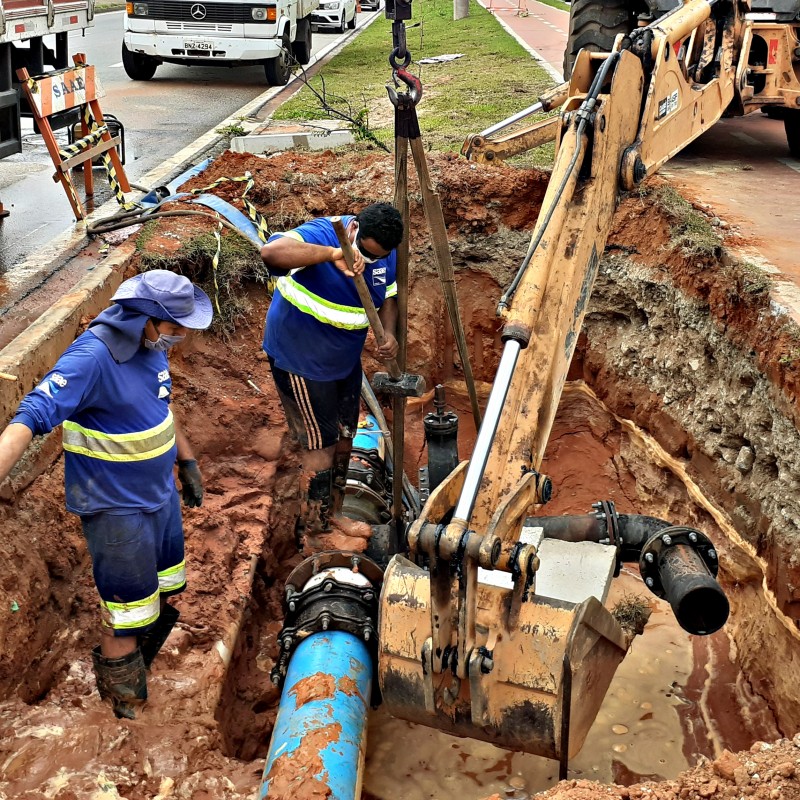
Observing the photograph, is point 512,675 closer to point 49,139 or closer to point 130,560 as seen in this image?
point 130,560

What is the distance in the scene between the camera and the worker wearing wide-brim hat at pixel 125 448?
13.6 feet

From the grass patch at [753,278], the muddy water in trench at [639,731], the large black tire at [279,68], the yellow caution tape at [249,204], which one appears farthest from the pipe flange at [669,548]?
the large black tire at [279,68]

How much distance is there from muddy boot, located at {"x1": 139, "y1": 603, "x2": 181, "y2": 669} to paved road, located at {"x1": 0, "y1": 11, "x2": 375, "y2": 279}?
158 inches

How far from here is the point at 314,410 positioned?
583 cm

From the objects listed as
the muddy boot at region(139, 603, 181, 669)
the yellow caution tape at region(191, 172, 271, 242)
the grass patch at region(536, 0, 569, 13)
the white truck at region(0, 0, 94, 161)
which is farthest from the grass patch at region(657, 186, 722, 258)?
the grass patch at region(536, 0, 569, 13)

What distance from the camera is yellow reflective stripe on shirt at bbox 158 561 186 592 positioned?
4809 mm

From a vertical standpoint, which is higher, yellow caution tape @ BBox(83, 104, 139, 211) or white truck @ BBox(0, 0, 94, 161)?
white truck @ BBox(0, 0, 94, 161)

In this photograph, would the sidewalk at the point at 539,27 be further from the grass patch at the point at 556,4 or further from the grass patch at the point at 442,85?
the grass patch at the point at 442,85

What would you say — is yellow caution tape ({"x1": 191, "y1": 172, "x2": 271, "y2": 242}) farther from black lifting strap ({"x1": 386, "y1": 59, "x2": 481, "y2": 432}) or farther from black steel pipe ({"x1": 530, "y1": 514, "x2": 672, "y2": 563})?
black steel pipe ({"x1": 530, "y1": 514, "x2": 672, "y2": 563})

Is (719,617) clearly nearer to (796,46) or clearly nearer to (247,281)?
(247,281)

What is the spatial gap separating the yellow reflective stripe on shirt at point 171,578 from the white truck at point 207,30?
13.3m

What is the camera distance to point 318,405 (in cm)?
582

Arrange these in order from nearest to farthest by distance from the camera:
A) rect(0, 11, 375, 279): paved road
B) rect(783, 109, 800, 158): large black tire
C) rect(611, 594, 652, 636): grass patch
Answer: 1. rect(611, 594, 652, 636): grass patch
2. rect(0, 11, 375, 279): paved road
3. rect(783, 109, 800, 158): large black tire

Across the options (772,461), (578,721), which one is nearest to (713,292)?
(772,461)
